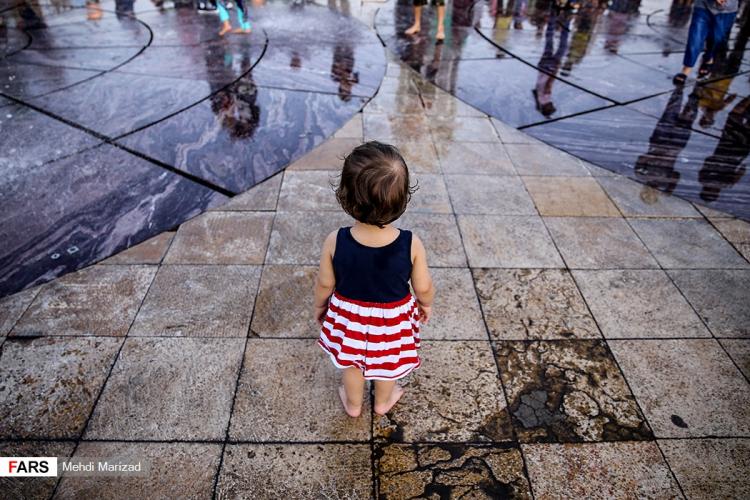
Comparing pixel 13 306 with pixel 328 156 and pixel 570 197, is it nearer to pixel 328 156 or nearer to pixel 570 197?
pixel 328 156

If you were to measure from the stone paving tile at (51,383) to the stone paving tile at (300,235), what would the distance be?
1239 mm

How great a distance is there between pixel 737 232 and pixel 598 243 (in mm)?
1244

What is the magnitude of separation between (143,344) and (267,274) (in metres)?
0.92

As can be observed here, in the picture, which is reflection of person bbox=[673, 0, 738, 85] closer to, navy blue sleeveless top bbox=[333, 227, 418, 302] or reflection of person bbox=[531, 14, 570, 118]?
reflection of person bbox=[531, 14, 570, 118]

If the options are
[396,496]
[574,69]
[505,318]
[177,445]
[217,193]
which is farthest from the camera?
[574,69]

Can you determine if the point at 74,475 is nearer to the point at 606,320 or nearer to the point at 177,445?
the point at 177,445

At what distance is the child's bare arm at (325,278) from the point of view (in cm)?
201

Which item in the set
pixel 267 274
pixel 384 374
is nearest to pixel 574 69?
pixel 267 274

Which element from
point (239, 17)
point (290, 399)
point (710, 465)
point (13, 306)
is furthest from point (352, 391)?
point (239, 17)

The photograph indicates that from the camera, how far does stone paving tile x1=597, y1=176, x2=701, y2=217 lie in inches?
165

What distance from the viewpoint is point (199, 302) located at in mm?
3217

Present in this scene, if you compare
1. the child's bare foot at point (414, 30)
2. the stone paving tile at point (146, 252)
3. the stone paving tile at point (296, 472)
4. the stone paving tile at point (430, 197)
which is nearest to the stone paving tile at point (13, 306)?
the stone paving tile at point (146, 252)

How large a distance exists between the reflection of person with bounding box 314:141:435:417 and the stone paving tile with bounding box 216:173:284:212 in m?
2.07

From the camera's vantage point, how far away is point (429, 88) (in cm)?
643
